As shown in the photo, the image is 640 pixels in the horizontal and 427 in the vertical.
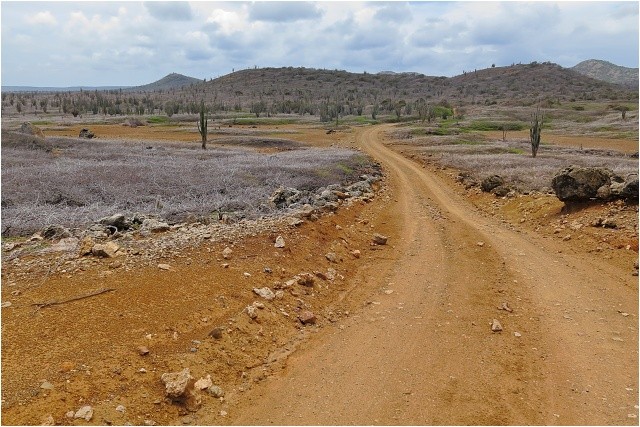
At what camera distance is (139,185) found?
16312 mm

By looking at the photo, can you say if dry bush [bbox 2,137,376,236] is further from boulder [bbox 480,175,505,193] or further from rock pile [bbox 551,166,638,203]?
rock pile [bbox 551,166,638,203]

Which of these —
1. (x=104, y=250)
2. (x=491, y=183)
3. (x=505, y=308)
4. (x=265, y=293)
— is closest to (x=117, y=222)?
(x=104, y=250)

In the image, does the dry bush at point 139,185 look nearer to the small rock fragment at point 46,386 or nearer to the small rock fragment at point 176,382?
the small rock fragment at point 46,386

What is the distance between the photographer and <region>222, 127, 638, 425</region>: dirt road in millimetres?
5680

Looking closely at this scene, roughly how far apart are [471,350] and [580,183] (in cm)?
970

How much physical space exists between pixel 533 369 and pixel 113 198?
492 inches

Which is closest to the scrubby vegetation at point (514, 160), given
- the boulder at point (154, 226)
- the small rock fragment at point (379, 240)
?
the small rock fragment at point (379, 240)

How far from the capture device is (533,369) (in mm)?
6617

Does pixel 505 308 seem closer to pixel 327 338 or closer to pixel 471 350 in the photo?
pixel 471 350

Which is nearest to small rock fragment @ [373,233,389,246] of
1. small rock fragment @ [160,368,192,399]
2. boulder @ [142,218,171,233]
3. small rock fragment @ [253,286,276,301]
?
small rock fragment @ [253,286,276,301]

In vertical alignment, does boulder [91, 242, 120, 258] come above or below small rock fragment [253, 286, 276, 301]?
above

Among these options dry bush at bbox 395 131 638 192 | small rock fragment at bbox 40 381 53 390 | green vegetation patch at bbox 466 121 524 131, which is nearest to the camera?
small rock fragment at bbox 40 381 53 390

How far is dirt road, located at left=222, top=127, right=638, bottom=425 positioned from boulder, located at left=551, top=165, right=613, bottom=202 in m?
3.32

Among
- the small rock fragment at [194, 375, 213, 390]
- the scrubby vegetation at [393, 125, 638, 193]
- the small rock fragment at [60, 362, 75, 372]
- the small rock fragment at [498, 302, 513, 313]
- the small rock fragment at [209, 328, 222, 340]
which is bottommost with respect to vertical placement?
the small rock fragment at [194, 375, 213, 390]
